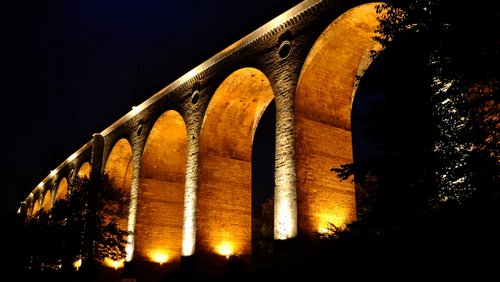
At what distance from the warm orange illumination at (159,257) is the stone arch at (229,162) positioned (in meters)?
4.74

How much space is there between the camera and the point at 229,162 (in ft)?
61.2

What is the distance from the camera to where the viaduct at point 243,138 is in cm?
1381

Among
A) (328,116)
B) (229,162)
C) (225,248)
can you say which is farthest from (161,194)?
(328,116)

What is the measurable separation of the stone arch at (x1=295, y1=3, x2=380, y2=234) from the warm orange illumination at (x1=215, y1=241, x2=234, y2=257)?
4.82m

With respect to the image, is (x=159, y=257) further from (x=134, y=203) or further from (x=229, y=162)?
(x=229, y=162)

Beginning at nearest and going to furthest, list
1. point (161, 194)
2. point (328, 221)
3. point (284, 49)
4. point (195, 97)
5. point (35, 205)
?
1. point (328, 221)
2. point (284, 49)
3. point (195, 97)
4. point (161, 194)
5. point (35, 205)

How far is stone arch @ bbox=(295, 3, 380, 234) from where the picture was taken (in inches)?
533

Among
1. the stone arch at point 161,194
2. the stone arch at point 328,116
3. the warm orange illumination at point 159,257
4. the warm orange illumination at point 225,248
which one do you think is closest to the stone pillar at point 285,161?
the stone arch at point 328,116

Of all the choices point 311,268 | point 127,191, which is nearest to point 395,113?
point 311,268

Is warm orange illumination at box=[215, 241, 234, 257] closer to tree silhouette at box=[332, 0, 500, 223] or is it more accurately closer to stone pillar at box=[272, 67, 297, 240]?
stone pillar at box=[272, 67, 297, 240]

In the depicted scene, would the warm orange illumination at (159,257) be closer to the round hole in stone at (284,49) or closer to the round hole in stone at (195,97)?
the round hole in stone at (195,97)

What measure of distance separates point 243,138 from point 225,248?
4114 mm

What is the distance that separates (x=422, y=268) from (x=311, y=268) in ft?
9.64

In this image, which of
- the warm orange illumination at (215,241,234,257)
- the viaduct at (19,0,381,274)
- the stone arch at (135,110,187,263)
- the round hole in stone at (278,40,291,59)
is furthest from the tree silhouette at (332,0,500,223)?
the stone arch at (135,110,187,263)
